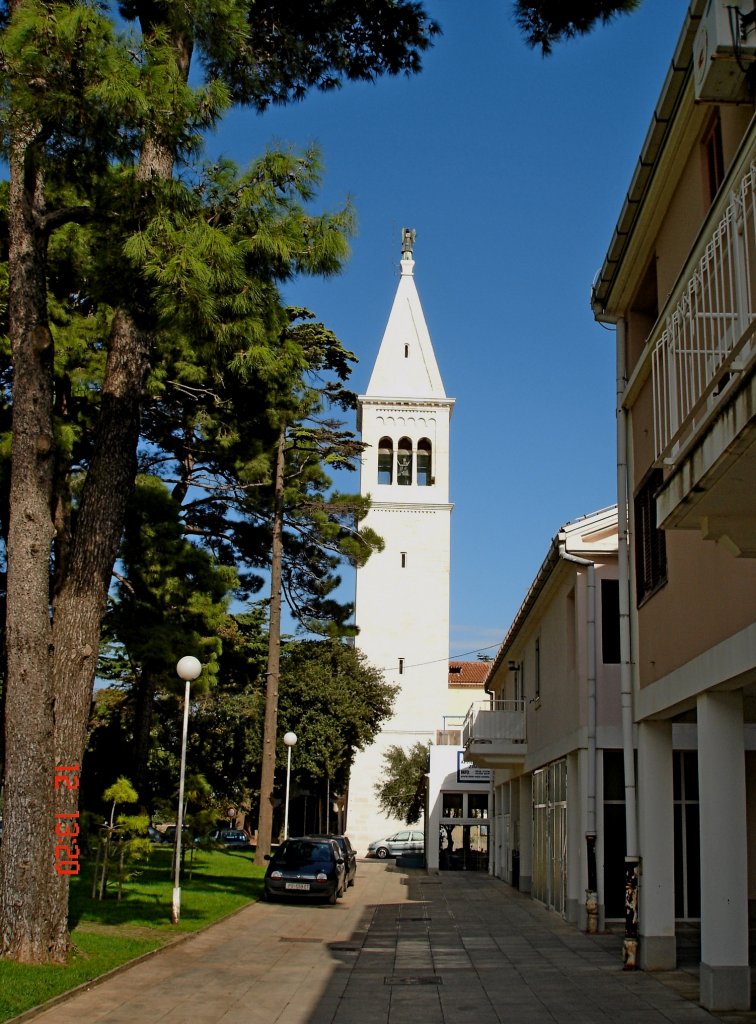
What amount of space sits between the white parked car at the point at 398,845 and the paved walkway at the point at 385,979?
31.2m

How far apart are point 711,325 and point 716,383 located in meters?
0.53

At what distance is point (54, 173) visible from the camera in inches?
453

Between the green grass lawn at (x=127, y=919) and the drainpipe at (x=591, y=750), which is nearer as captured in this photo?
the green grass lawn at (x=127, y=919)

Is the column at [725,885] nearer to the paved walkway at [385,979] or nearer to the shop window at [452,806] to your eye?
the paved walkway at [385,979]


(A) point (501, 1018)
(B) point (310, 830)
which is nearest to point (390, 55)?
(A) point (501, 1018)

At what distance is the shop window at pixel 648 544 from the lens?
1276 centimetres

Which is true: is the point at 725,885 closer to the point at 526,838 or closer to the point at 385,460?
the point at 526,838

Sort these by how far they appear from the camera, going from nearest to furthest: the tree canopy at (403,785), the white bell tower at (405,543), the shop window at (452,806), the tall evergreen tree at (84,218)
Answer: the tall evergreen tree at (84,218)
the shop window at (452,806)
the tree canopy at (403,785)
the white bell tower at (405,543)

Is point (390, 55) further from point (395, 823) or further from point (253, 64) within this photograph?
point (395, 823)

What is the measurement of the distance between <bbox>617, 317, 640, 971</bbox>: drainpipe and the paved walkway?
0.61 meters

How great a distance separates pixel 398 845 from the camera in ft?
168

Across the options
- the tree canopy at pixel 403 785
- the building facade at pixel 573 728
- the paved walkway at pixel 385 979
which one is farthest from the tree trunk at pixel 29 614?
the tree canopy at pixel 403 785

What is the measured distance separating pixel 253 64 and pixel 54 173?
3230 millimetres

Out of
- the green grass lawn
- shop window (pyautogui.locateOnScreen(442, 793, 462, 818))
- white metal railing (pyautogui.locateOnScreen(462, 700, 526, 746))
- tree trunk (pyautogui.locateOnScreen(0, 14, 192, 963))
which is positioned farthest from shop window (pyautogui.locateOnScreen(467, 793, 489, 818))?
tree trunk (pyautogui.locateOnScreen(0, 14, 192, 963))
